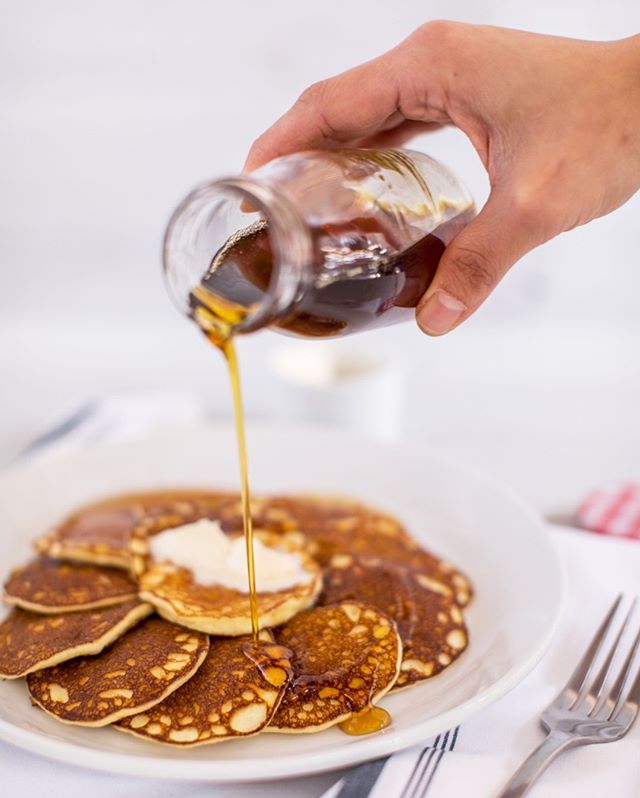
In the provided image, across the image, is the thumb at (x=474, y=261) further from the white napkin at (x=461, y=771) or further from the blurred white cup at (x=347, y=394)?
the blurred white cup at (x=347, y=394)

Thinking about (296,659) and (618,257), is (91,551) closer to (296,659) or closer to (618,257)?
(296,659)

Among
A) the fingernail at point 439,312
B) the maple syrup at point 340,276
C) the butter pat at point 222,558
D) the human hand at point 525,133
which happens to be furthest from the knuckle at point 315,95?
the butter pat at point 222,558

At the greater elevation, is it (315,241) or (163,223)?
(315,241)

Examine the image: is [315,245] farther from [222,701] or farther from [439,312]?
[222,701]

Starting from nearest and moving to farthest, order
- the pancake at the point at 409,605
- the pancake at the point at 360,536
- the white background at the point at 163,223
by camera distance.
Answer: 1. the pancake at the point at 409,605
2. the pancake at the point at 360,536
3. the white background at the point at 163,223

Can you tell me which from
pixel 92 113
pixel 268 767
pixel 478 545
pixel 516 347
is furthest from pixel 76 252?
pixel 268 767

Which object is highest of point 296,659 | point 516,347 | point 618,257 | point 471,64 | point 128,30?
point 471,64

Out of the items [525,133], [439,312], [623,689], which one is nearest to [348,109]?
[525,133]
